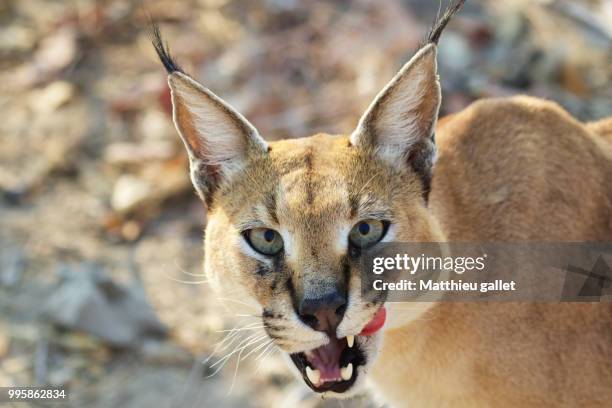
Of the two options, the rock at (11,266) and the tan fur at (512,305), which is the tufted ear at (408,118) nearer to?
the tan fur at (512,305)

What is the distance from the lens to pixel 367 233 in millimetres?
3508

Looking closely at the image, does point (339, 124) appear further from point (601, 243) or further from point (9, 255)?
point (601, 243)

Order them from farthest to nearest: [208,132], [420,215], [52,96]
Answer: [52,96]
[208,132]
[420,215]

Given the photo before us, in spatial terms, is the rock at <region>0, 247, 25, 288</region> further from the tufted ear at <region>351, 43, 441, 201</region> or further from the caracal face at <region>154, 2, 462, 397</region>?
the tufted ear at <region>351, 43, 441, 201</region>

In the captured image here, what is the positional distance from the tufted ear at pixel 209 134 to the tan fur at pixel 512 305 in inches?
33.4

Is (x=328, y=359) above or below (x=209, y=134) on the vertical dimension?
below

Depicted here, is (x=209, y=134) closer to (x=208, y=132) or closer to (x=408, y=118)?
(x=208, y=132)

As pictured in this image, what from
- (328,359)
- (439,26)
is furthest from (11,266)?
(439,26)

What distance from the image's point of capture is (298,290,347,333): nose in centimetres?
323

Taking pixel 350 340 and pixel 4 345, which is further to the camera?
pixel 4 345

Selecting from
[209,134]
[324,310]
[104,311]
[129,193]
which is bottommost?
[104,311]

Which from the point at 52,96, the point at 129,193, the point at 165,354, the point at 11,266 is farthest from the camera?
the point at 52,96

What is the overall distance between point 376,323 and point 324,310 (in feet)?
1.23

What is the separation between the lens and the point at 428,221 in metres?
3.74
